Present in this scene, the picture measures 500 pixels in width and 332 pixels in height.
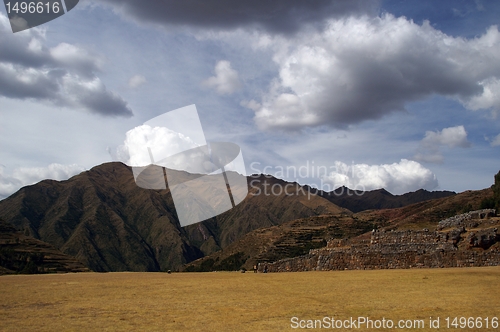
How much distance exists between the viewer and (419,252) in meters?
31.7

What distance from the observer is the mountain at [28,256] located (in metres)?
80.6

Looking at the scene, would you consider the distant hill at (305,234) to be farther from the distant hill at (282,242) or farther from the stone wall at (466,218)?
the stone wall at (466,218)

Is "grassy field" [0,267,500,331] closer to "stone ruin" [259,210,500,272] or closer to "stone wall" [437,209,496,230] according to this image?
"stone ruin" [259,210,500,272]

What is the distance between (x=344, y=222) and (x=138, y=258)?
10285 centimetres

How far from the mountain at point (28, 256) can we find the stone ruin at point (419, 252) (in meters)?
58.7

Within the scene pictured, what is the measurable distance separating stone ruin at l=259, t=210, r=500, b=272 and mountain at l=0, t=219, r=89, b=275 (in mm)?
58697

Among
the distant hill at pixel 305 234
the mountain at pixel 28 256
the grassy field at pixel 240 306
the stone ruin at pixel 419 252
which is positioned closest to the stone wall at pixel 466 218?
the stone ruin at pixel 419 252

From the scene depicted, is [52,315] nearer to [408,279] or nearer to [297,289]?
[297,289]

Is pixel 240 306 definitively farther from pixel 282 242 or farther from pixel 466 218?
pixel 282 242

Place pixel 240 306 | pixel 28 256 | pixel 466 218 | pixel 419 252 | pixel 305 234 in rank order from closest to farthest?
pixel 240 306 < pixel 419 252 < pixel 466 218 < pixel 28 256 < pixel 305 234

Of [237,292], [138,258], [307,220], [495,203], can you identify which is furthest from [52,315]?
[138,258]

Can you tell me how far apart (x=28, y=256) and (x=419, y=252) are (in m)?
82.7

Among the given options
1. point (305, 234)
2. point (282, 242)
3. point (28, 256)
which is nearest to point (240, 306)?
point (282, 242)

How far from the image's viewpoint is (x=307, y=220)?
119m
